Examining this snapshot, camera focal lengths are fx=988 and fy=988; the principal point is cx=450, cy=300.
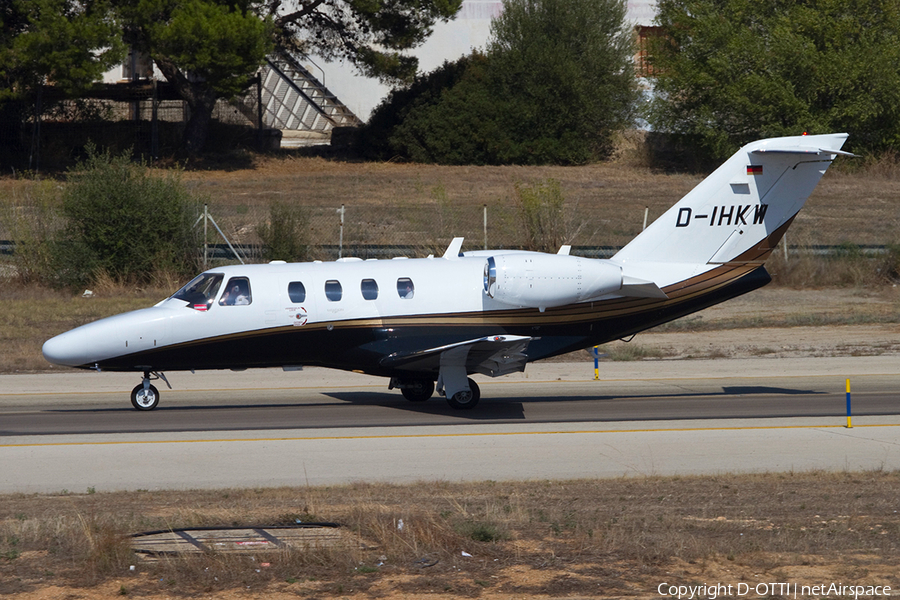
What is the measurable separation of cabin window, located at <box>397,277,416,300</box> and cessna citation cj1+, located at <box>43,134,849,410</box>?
1.0 inches

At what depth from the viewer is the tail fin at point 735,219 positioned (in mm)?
17953

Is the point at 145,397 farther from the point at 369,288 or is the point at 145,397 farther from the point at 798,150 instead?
the point at 798,150

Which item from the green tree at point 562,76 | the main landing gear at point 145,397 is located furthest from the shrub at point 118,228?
the green tree at point 562,76

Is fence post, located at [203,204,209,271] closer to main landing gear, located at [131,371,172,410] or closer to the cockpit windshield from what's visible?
main landing gear, located at [131,371,172,410]

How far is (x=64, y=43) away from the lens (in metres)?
45.1

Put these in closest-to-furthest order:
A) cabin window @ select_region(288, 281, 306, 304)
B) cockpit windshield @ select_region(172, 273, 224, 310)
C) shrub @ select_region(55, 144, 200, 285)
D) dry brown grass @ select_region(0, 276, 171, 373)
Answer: cockpit windshield @ select_region(172, 273, 224, 310) → cabin window @ select_region(288, 281, 306, 304) → dry brown grass @ select_region(0, 276, 171, 373) → shrub @ select_region(55, 144, 200, 285)

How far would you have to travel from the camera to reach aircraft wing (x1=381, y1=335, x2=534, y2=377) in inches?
629

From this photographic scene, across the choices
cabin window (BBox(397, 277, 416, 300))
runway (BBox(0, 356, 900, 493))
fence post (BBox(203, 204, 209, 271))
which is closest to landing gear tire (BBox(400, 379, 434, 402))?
runway (BBox(0, 356, 900, 493))

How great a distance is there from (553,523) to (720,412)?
805cm

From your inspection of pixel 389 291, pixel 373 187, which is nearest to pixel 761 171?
pixel 389 291

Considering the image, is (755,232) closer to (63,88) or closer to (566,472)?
(566,472)

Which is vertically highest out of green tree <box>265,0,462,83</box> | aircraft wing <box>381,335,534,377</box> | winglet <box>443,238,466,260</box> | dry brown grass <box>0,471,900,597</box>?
green tree <box>265,0,462,83</box>

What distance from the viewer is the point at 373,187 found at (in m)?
49.1

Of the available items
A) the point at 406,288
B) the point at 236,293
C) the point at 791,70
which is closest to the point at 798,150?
the point at 406,288
